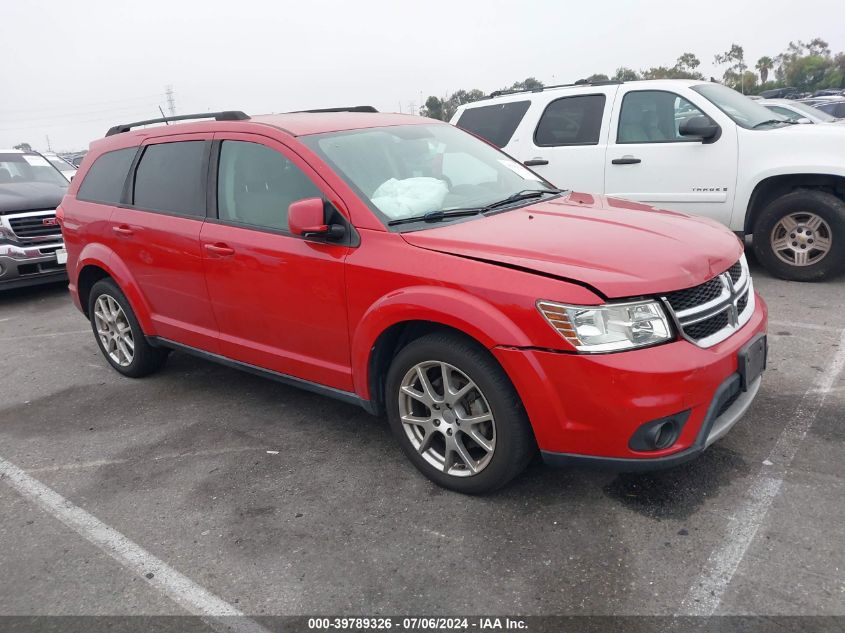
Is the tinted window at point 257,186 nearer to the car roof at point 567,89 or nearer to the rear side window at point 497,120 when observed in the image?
the rear side window at point 497,120

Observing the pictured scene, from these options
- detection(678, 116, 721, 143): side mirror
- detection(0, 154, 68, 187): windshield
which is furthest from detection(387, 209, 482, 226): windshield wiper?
detection(0, 154, 68, 187): windshield

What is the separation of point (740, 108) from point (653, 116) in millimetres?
811

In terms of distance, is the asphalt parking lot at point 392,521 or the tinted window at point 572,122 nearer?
the asphalt parking lot at point 392,521

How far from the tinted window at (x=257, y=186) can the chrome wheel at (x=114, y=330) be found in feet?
5.11

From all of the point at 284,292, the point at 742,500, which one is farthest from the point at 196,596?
the point at 742,500

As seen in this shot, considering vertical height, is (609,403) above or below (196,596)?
above

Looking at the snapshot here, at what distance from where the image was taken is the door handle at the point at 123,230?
4602 millimetres

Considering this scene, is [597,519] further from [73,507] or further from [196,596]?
[73,507]

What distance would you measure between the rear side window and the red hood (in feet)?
13.5

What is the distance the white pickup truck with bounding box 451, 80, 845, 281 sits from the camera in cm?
602

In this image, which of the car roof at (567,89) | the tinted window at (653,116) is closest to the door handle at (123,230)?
the car roof at (567,89)

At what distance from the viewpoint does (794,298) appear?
5.79 m

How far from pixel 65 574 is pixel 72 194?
3342 millimetres

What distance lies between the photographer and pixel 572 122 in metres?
7.14
